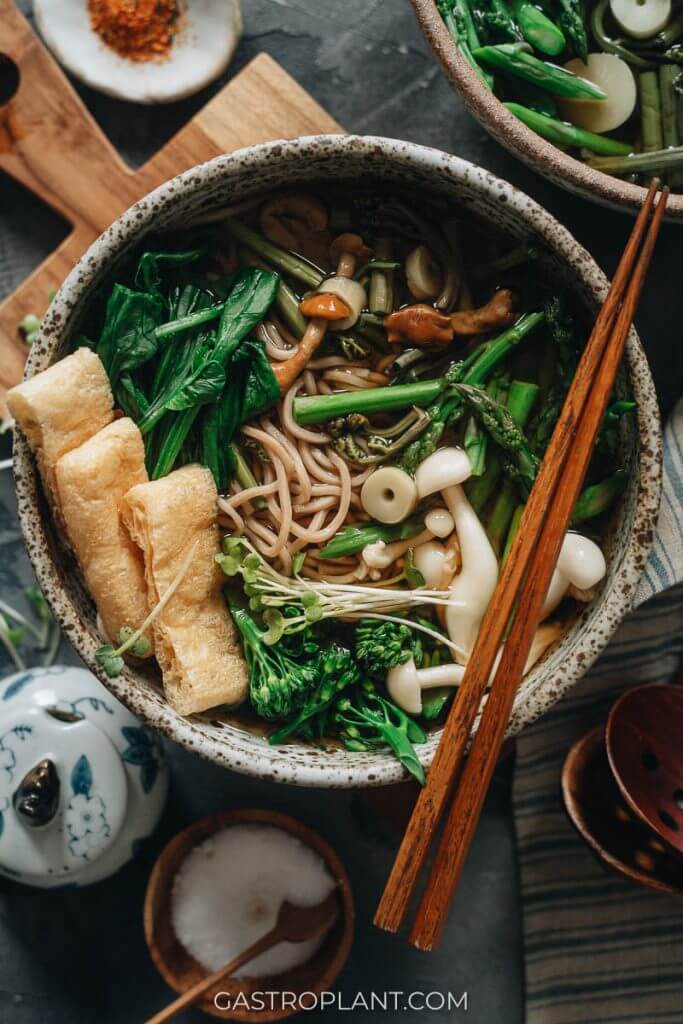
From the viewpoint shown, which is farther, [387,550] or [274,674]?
[387,550]

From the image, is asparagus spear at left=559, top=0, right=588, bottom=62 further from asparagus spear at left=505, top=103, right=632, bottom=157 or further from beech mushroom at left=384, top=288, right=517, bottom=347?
beech mushroom at left=384, top=288, right=517, bottom=347

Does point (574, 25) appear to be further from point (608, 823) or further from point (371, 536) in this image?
point (608, 823)

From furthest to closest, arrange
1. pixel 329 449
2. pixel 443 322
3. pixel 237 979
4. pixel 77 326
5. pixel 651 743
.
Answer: pixel 237 979 → pixel 651 743 → pixel 329 449 → pixel 443 322 → pixel 77 326

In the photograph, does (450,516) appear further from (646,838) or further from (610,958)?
(610,958)

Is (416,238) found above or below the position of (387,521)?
above

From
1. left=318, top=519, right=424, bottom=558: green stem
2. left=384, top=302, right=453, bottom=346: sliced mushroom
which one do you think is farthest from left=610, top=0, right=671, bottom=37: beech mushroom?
left=318, top=519, right=424, bottom=558: green stem

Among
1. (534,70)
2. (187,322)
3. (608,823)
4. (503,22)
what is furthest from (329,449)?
(608,823)

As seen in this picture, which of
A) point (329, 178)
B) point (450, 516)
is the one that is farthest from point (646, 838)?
point (329, 178)
